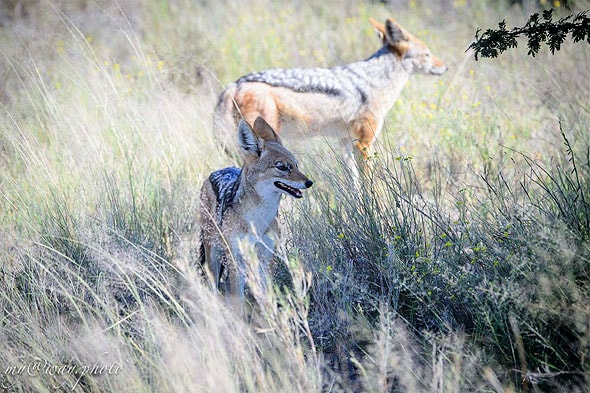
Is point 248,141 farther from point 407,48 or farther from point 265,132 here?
point 407,48

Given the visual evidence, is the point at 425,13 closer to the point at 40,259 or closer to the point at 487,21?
the point at 487,21

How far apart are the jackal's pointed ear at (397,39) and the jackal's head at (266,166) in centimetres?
409

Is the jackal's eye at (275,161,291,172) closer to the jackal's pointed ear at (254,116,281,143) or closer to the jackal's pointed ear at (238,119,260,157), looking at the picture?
→ the jackal's pointed ear at (238,119,260,157)

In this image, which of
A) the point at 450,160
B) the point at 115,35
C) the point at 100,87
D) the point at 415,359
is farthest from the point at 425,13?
the point at 415,359

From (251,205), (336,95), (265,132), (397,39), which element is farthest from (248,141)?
(397,39)

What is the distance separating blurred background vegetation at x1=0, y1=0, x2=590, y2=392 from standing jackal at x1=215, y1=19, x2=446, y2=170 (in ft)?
1.33

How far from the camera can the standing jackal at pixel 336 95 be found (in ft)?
22.6

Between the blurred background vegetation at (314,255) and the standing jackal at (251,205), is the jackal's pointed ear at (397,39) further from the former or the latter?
the standing jackal at (251,205)

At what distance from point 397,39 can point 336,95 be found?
1.38 m

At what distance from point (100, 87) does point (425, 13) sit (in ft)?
26.2

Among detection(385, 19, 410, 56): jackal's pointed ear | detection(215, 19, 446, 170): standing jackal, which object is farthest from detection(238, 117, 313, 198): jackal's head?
detection(385, 19, 410, 56): jackal's pointed ear

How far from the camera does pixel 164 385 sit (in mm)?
3207

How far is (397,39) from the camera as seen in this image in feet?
27.2

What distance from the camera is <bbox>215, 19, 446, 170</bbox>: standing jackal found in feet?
22.6
